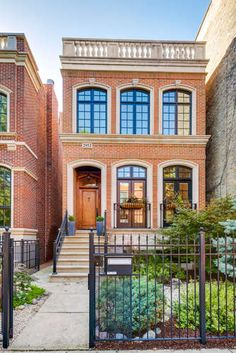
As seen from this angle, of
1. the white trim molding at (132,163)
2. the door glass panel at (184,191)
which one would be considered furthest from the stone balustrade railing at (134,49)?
the door glass panel at (184,191)

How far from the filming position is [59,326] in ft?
16.8

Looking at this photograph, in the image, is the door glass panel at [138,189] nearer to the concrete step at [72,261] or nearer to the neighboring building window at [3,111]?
the concrete step at [72,261]

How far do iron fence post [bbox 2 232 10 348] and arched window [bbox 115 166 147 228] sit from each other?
831cm

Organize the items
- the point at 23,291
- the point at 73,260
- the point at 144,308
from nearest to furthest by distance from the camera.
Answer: the point at 144,308 < the point at 23,291 < the point at 73,260

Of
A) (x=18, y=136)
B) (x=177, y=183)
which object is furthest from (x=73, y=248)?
(x=177, y=183)

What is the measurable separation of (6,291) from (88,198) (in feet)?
30.8

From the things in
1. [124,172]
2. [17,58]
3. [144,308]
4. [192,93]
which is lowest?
[144,308]

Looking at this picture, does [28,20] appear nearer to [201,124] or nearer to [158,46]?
[158,46]

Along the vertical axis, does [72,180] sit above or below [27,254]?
above

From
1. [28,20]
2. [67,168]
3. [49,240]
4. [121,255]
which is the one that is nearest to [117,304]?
[121,255]

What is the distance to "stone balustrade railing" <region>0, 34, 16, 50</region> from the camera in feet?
37.6

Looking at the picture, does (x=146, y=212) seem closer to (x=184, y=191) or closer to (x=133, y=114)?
(x=184, y=191)

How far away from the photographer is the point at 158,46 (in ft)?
42.8

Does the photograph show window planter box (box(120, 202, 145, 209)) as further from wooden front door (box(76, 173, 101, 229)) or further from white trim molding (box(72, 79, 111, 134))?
white trim molding (box(72, 79, 111, 134))
